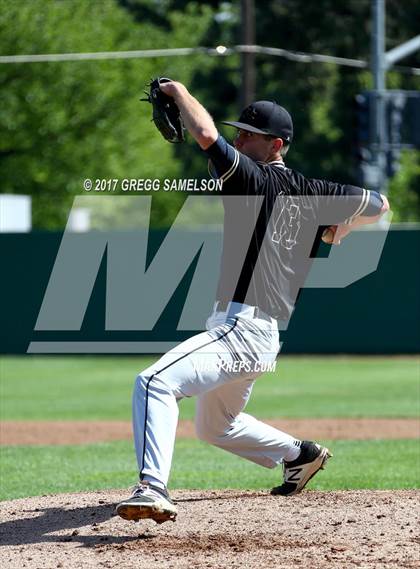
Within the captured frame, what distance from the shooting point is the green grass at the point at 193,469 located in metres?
8.56

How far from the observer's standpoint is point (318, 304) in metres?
21.5

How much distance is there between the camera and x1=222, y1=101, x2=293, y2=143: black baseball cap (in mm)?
6078

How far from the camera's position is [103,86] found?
32.1 metres

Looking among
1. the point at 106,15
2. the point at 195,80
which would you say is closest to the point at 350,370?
the point at 106,15

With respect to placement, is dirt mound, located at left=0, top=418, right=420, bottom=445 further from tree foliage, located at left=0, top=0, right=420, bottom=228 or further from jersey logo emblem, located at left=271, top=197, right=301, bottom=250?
tree foliage, located at left=0, top=0, right=420, bottom=228

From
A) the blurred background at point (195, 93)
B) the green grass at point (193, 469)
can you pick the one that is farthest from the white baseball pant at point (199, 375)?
the blurred background at point (195, 93)

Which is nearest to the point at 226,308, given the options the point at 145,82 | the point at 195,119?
the point at 195,119

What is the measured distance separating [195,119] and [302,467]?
7.94 feet

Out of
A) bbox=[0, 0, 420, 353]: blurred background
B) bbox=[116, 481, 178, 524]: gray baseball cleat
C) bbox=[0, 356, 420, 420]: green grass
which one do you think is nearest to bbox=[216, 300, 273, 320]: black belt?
bbox=[116, 481, 178, 524]: gray baseball cleat

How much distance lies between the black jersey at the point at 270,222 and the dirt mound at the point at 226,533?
1.16 m

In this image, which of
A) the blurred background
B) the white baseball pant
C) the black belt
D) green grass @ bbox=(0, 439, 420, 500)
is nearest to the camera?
the white baseball pant

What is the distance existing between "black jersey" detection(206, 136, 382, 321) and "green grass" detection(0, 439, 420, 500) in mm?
2616

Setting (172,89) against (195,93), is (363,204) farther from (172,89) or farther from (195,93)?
(195,93)

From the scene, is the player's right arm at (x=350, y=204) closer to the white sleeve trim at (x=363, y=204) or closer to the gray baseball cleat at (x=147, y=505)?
the white sleeve trim at (x=363, y=204)
